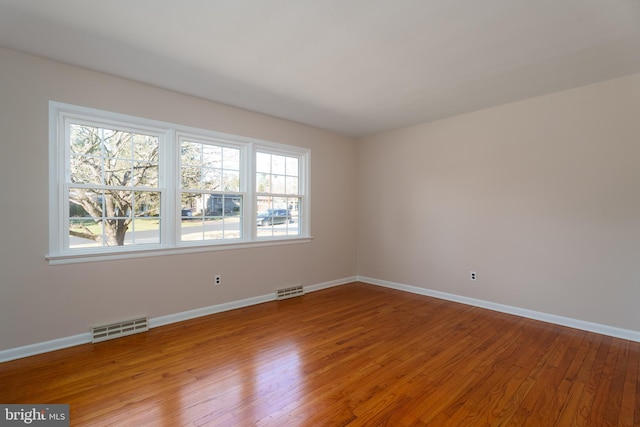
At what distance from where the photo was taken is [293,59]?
9.06 ft

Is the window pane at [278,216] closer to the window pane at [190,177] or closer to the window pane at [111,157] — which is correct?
the window pane at [190,177]

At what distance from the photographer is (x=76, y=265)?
2.90 metres

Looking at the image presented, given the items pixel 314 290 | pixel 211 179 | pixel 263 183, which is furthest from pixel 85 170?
pixel 314 290

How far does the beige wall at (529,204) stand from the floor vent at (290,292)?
1564 millimetres

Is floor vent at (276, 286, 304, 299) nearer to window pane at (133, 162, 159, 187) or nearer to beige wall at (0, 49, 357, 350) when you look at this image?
beige wall at (0, 49, 357, 350)

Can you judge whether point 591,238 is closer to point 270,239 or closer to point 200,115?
point 270,239

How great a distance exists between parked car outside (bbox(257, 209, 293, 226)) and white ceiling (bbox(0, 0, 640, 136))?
1.63m

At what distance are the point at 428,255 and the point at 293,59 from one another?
3388mm

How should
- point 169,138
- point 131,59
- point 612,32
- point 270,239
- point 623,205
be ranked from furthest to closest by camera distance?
point 270,239 → point 169,138 → point 623,205 → point 131,59 → point 612,32

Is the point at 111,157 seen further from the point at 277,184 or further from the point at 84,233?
the point at 277,184

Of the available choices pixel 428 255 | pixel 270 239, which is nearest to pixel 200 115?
pixel 270 239

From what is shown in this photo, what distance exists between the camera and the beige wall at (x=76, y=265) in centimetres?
261

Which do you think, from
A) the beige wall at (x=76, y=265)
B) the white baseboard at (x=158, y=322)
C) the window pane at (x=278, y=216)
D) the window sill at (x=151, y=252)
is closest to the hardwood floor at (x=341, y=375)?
the white baseboard at (x=158, y=322)

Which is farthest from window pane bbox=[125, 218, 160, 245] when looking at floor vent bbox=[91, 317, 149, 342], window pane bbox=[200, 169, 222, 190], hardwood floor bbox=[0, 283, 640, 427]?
hardwood floor bbox=[0, 283, 640, 427]
